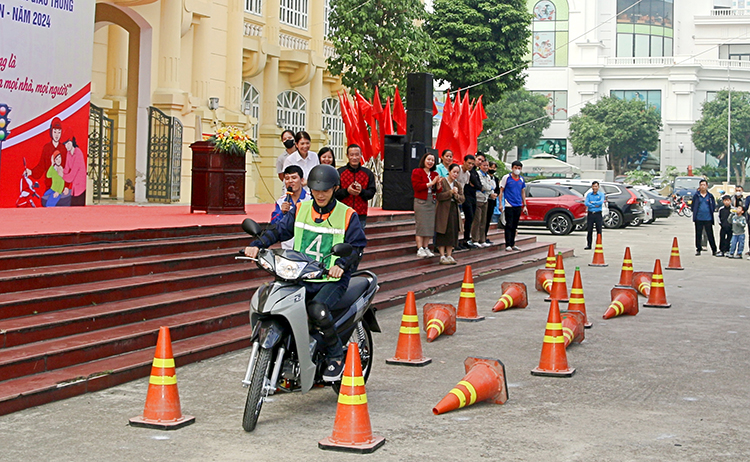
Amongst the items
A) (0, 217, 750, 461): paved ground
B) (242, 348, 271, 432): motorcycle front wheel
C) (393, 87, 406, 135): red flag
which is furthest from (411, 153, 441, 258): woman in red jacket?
(242, 348, 271, 432): motorcycle front wheel

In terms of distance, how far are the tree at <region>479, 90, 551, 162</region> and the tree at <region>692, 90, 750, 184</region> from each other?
13.1 m

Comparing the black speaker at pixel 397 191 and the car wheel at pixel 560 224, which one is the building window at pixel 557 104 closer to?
the car wheel at pixel 560 224

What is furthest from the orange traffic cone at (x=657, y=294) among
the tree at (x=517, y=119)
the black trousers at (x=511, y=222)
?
the tree at (x=517, y=119)

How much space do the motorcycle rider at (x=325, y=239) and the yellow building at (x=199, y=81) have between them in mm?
12817

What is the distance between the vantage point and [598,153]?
7288 cm

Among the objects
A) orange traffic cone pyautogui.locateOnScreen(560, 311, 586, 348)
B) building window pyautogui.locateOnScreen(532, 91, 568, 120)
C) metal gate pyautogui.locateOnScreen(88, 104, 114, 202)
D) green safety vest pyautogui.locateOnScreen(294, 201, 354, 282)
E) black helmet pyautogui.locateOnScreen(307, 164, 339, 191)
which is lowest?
orange traffic cone pyautogui.locateOnScreen(560, 311, 586, 348)

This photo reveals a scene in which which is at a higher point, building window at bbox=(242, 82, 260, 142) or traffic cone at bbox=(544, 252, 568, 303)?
building window at bbox=(242, 82, 260, 142)

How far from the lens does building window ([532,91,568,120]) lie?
83.8 m

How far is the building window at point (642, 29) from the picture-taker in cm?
8406

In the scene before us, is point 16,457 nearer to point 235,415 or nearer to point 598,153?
point 235,415

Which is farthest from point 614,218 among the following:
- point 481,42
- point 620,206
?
point 481,42

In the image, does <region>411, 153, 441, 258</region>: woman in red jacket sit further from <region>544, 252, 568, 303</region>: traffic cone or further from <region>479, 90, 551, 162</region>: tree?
<region>479, 90, 551, 162</region>: tree

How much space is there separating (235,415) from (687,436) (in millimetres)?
3015

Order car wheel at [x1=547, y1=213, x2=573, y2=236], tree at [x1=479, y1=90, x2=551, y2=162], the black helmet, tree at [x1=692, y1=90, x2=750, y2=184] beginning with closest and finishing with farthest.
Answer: the black helmet → car wheel at [x1=547, y1=213, x2=573, y2=236] → tree at [x1=479, y1=90, x2=551, y2=162] → tree at [x1=692, y1=90, x2=750, y2=184]
